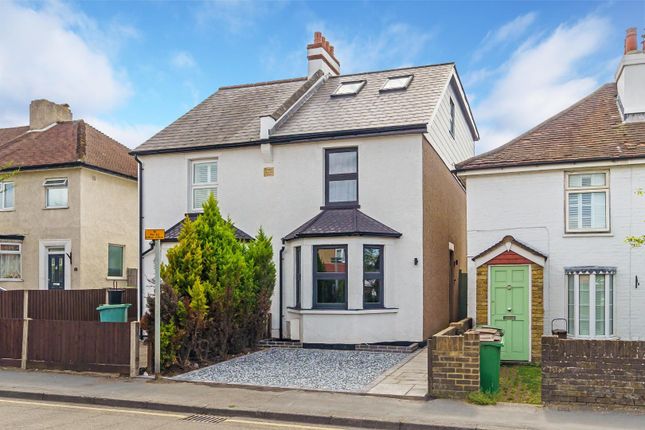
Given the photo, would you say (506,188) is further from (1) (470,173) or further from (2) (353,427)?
(2) (353,427)

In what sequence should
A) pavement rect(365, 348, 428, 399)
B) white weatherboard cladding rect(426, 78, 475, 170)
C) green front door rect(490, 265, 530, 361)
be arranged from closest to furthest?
pavement rect(365, 348, 428, 399) < green front door rect(490, 265, 530, 361) < white weatherboard cladding rect(426, 78, 475, 170)

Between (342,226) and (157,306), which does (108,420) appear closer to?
(157,306)

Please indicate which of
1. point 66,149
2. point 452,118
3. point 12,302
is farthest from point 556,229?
point 66,149

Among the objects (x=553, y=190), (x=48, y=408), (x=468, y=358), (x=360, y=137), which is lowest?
(x=48, y=408)

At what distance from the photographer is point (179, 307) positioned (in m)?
11.9

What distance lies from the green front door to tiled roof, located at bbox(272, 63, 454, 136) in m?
4.49

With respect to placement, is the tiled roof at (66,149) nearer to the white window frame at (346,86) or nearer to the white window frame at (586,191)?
the white window frame at (346,86)

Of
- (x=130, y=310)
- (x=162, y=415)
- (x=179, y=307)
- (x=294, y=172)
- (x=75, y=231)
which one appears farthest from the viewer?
(x=75, y=231)

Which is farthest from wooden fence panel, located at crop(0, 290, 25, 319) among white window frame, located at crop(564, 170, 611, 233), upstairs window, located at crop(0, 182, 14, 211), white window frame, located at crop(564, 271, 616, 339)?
white window frame, located at crop(564, 170, 611, 233)

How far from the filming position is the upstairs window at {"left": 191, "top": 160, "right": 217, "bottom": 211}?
1772cm

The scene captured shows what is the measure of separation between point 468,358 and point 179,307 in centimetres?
579

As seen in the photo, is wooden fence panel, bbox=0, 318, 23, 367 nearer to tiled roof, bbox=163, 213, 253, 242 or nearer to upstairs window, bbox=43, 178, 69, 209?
tiled roof, bbox=163, 213, 253, 242

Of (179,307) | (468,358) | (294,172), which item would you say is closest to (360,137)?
(294,172)

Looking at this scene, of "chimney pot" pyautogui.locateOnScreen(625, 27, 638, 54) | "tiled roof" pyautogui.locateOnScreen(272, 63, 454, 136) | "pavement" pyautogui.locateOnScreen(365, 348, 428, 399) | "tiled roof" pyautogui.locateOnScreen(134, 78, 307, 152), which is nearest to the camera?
"pavement" pyautogui.locateOnScreen(365, 348, 428, 399)
